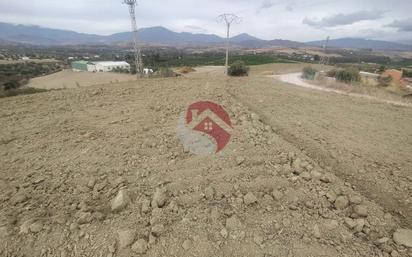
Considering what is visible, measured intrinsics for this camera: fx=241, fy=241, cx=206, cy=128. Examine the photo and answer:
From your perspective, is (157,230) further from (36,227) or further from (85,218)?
(36,227)

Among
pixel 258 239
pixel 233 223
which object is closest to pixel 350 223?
pixel 258 239

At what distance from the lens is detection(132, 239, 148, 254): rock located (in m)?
2.62

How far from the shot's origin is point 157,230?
9.21ft

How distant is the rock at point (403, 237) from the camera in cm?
282

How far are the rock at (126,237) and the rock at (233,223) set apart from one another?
3.70 feet

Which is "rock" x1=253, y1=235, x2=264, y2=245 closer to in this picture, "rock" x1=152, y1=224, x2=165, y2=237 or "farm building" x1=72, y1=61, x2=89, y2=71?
"rock" x1=152, y1=224, x2=165, y2=237

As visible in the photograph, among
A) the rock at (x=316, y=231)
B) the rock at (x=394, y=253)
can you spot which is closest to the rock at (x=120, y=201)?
the rock at (x=316, y=231)

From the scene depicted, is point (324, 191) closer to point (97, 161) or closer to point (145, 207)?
point (145, 207)

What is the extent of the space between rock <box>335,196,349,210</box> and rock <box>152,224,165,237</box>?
2379mm

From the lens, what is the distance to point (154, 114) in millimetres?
6273

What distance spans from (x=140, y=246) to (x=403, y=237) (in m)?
3.09

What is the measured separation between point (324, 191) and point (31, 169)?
15.0 ft

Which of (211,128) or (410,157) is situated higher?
(211,128)

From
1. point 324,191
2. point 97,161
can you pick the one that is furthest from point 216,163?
point 97,161
